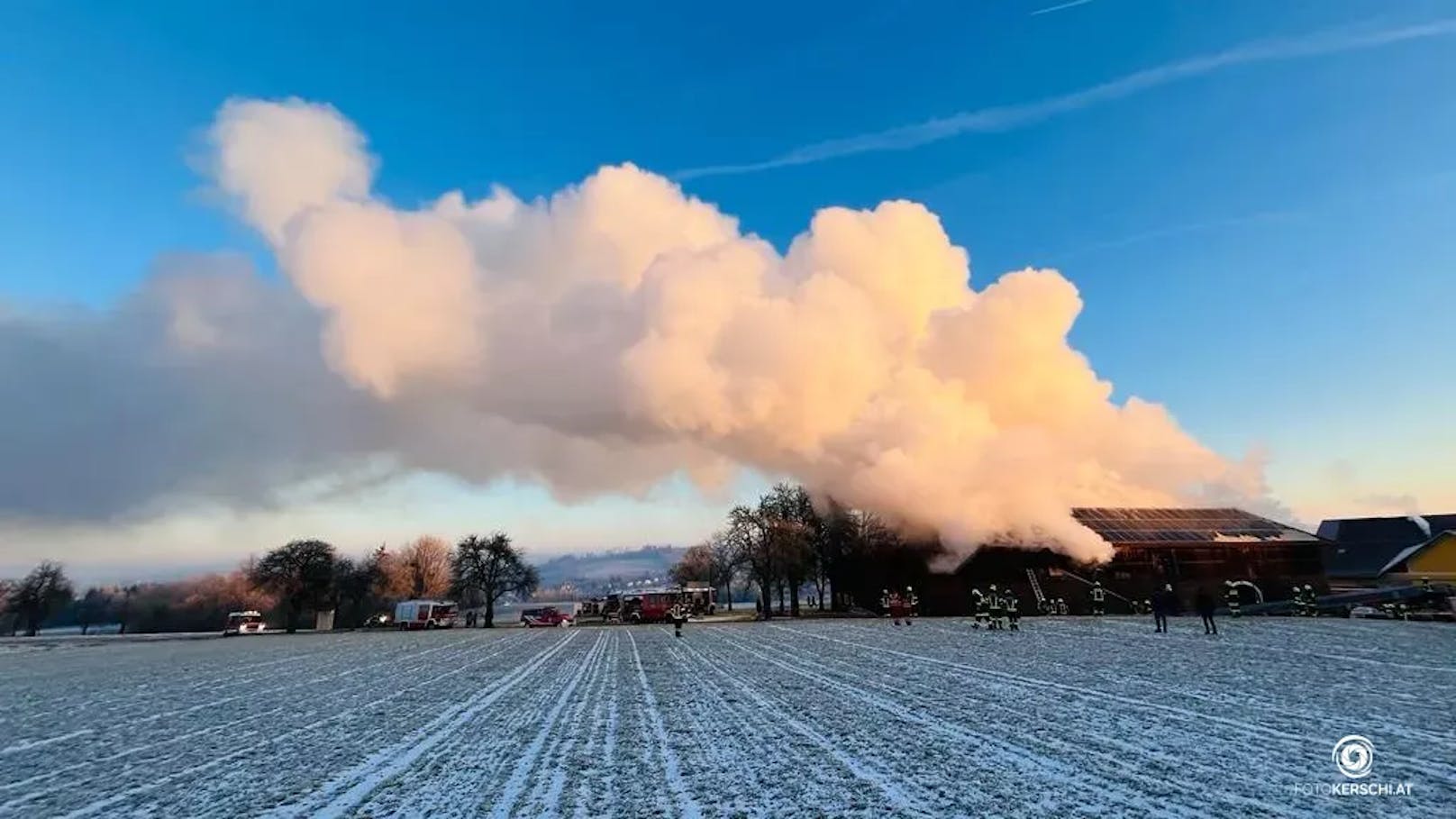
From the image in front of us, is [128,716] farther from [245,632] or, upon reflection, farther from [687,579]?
[687,579]

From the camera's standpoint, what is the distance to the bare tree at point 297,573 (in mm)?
81312

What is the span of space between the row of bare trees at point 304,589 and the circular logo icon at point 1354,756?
77318mm

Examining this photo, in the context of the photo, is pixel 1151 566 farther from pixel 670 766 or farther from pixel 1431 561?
pixel 670 766

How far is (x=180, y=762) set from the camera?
11.6m

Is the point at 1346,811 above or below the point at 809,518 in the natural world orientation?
below

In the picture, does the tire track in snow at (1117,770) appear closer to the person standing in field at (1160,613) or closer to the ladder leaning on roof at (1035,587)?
the person standing in field at (1160,613)

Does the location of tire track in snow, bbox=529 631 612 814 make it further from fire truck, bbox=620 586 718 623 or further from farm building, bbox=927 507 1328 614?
fire truck, bbox=620 586 718 623

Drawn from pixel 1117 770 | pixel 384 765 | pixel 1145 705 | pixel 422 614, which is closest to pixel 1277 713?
pixel 1145 705

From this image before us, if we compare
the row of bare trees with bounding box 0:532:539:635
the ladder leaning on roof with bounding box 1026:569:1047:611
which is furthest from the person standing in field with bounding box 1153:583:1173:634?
the row of bare trees with bounding box 0:532:539:635

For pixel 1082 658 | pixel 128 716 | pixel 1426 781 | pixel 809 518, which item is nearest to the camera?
pixel 1426 781

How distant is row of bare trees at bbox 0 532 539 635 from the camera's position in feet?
270

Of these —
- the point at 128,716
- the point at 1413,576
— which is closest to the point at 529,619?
the point at 128,716

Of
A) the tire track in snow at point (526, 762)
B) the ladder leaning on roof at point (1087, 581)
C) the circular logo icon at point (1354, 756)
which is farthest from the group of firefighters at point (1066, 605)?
the tire track in snow at point (526, 762)

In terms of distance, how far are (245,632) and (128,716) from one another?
73.3 m
